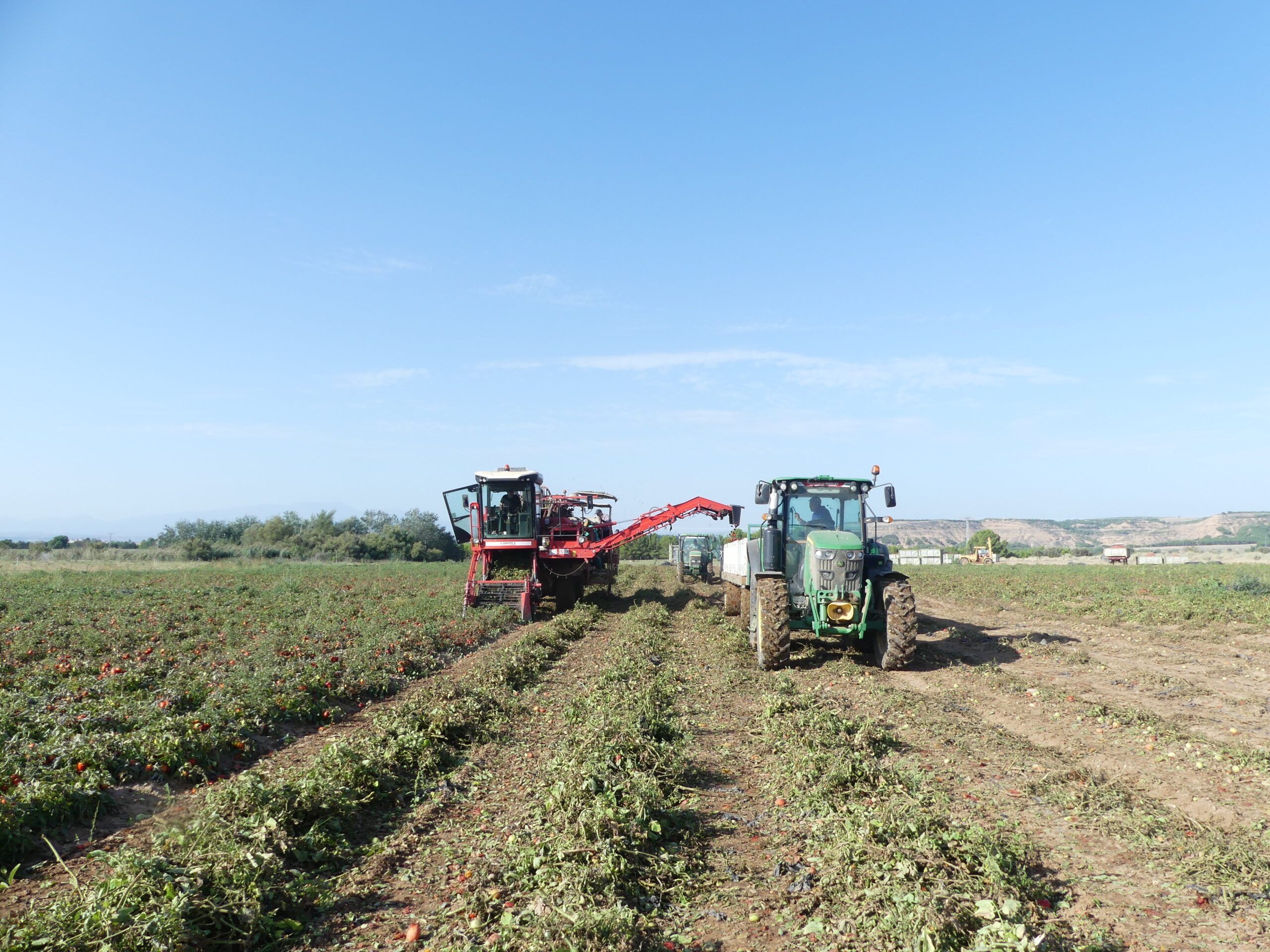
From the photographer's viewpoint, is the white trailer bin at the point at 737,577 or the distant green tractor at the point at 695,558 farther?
the distant green tractor at the point at 695,558

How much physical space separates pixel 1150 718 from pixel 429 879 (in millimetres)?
7830

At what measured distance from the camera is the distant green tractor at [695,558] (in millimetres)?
34312

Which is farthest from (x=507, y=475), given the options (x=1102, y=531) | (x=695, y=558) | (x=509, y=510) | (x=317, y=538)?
(x=1102, y=531)

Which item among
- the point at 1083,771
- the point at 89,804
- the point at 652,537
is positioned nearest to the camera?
the point at 89,804

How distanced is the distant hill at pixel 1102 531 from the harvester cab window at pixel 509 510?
453 ft

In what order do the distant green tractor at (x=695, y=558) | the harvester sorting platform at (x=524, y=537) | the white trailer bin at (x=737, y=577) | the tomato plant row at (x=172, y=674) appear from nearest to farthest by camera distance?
the tomato plant row at (x=172, y=674)
the white trailer bin at (x=737, y=577)
the harvester sorting platform at (x=524, y=537)
the distant green tractor at (x=695, y=558)

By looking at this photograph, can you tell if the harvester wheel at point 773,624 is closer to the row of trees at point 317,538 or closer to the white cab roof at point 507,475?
the white cab roof at point 507,475

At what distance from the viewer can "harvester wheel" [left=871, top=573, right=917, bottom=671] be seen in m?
11.0

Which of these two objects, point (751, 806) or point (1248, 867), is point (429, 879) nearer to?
point (751, 806)

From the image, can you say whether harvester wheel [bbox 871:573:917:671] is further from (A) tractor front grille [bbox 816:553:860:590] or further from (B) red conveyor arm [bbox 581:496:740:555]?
(B) red conveyor arm [bbox 581:496:740:555]

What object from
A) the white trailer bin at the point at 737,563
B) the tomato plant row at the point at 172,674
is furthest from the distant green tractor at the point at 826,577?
the tomato plant row at the point at 172,674

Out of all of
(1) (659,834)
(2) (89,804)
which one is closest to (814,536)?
(1) (659,834)

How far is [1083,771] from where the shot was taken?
20.9ft

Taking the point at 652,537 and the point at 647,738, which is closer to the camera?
the point at 647,738
